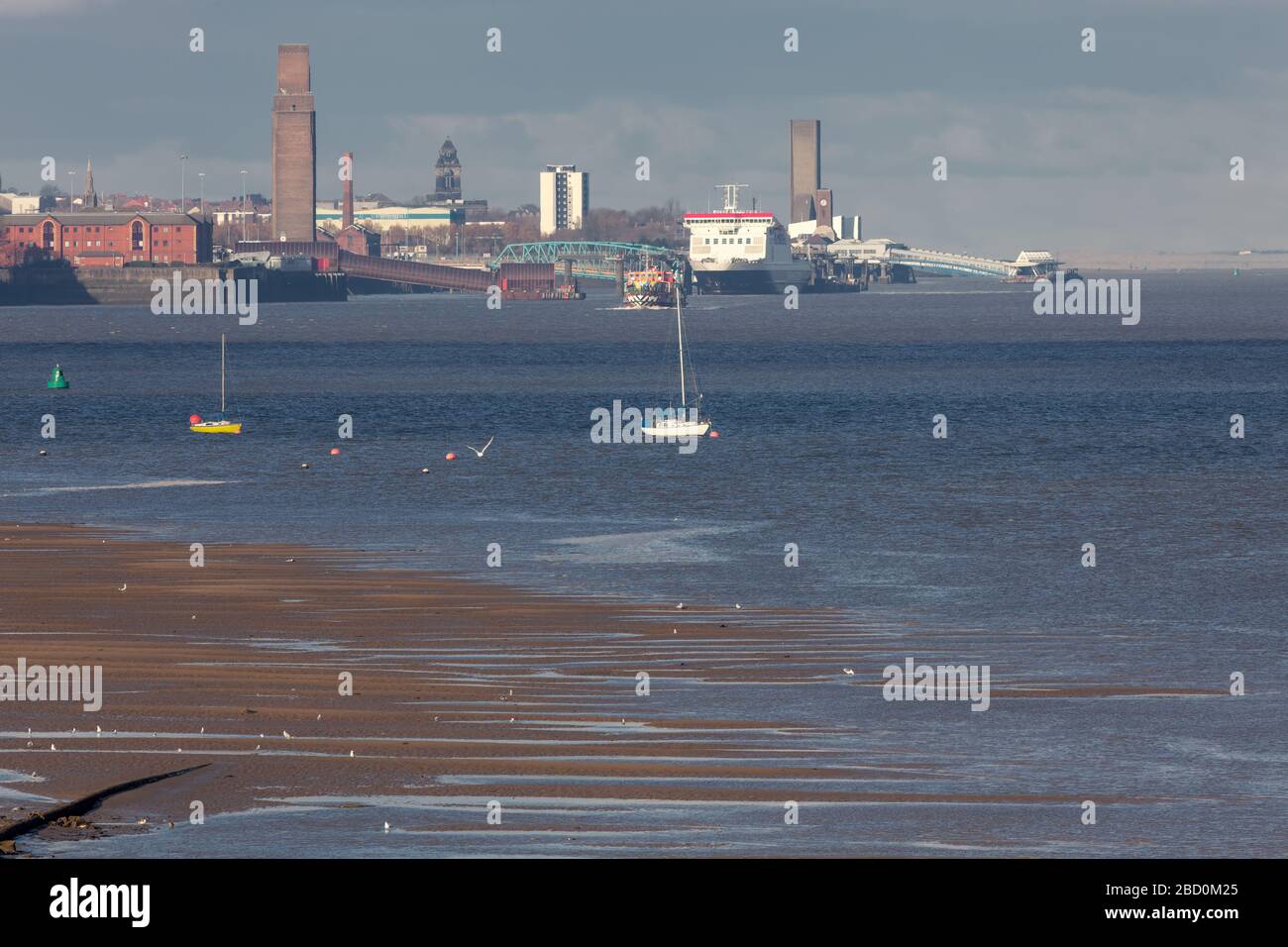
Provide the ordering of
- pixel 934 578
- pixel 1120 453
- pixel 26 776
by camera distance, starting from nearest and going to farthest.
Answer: pixel 26 776, pixel 934 578, pixel 1120 453

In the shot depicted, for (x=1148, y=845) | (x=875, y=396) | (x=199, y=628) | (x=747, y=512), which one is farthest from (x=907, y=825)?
(x=875, y=396)

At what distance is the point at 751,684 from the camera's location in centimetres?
2645

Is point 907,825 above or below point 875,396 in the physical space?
below

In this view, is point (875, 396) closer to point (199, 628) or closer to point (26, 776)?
point (199, 628)

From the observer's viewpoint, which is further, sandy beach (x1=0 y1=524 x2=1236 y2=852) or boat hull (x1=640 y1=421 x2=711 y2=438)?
boat hull (x1=640 y1=421 x2=711 y2=438)

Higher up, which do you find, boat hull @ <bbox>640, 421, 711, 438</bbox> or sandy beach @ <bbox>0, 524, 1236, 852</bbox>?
boat hull @ <bbox>640, 421, 711, 438</bbox>

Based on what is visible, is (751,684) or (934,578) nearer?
(751,684)

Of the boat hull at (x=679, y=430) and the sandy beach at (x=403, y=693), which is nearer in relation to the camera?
the sandy beach at (x=403, y=693)

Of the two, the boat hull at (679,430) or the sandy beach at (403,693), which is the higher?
the boat hull at (679,430)

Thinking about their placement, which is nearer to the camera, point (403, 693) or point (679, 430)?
point (403, 693)

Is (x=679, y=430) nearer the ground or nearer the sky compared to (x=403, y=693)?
nearer the sky

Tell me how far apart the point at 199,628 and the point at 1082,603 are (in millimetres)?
15386
